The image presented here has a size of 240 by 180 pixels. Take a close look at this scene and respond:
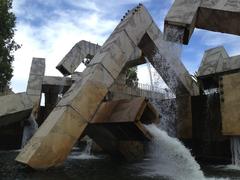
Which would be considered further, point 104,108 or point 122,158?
point 122,158

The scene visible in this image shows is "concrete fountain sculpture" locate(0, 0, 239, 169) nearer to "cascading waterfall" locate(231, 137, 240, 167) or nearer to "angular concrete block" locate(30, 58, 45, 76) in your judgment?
"cascading waterfall" locate(231, 137, 240, 167)

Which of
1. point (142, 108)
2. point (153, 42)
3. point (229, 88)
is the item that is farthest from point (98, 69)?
point (229, 88)

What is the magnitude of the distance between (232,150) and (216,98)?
196 centimetres

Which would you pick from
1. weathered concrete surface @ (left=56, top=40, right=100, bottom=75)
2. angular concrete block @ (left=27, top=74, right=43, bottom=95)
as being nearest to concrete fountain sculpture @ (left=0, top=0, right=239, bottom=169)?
angular concrete block @ (left=27, top=74, right=43, bottom=95)

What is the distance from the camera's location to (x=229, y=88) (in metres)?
9.22

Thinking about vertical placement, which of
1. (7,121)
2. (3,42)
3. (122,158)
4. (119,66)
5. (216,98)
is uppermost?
(3,42)

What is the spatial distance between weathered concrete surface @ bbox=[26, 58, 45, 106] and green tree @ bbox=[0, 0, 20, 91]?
14.4ft

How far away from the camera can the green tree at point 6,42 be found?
65.4ft

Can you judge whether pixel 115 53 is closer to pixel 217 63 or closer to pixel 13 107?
pixel 217 63

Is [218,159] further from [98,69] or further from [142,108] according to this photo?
[98,69]

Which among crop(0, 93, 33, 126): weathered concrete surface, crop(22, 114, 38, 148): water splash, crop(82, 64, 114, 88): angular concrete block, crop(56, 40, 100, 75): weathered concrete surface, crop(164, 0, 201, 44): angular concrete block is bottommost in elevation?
crop(22, 114, 38, 148): water splash

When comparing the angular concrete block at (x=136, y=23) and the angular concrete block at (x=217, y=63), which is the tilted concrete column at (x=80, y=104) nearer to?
the angular concrete block at (x=136, y=23)

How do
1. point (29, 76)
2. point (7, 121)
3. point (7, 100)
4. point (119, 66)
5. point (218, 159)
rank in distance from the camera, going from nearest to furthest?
point (119, 66) < point (218, 159) < point (7, 100) < point (7, 121) < point (29, 76)

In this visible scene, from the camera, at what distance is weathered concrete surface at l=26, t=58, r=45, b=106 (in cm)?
1480
